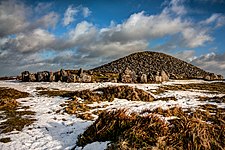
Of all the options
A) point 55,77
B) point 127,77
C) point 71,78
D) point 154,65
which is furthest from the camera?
point 154,65

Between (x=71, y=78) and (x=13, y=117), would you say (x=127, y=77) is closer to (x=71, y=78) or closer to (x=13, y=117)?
(x=71, y=78)

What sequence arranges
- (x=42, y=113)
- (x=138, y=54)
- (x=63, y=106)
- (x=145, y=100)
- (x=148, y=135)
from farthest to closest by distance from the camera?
(x=138, y=54) → (x=145, y=100) → (x=63, y=106) → (x=42, y=113) → (x=148, y=135)

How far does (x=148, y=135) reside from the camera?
28.4ft

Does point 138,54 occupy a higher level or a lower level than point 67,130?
higher

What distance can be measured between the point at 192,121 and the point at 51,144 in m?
6.21

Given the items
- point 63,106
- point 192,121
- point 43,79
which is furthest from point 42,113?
point 43,79

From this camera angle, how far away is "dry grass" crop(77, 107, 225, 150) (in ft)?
26.2

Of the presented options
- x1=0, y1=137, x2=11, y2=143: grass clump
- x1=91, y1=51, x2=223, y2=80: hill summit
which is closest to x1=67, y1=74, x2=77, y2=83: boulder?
x1=0, y1=137, x2=11, y2=143: grass clump

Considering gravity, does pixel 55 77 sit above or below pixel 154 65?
below

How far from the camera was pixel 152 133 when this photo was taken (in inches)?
345

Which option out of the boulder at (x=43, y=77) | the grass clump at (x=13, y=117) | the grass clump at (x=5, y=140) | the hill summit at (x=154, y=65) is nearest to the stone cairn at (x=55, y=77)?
the boulder at (x=43, y=77)

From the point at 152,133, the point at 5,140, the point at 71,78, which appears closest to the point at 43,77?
the point at 71,78

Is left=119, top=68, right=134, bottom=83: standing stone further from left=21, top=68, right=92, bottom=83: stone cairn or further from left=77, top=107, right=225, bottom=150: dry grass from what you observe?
left=77, top=107, right=225, bottom=150: dry grass

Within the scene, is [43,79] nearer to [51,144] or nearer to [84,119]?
[84,119]
